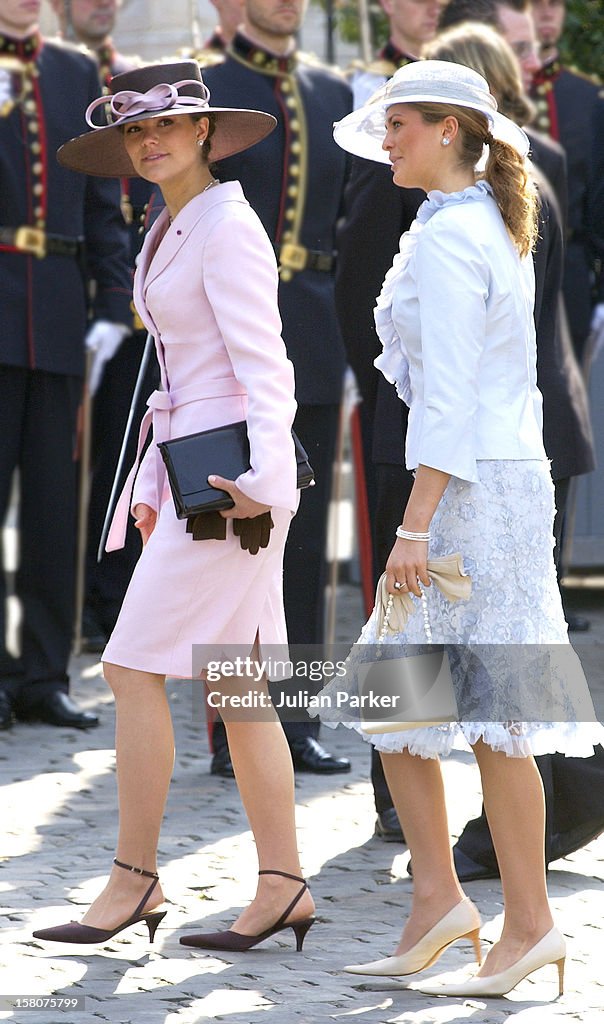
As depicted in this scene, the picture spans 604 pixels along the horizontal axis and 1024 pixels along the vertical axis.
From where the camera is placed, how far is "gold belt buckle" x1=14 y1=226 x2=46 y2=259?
6.40 m

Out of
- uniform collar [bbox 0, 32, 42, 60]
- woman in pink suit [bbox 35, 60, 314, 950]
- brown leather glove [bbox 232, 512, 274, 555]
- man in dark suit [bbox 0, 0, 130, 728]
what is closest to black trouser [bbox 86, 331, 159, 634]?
man in dark suit [bbox 0, 0, 130, 728]

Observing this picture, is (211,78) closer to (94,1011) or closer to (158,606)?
(158,606)

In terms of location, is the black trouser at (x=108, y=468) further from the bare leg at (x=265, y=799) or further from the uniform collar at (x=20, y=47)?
the bare leg at (x=265, y=799)

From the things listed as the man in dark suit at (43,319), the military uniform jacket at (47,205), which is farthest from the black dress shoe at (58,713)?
the military uniform jacket at (47,205)

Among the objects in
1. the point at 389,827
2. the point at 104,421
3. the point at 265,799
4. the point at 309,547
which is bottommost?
the point at 104,421

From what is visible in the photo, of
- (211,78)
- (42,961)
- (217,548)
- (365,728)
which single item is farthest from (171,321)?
(211,78)

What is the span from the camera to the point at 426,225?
3.69 meters

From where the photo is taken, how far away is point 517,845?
3703 mm

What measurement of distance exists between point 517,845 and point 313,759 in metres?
2.10

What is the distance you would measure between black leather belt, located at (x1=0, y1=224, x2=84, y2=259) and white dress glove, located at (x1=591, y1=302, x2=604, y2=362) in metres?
2.39

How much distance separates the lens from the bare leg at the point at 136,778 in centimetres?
400

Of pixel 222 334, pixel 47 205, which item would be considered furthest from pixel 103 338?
pixel 222 334

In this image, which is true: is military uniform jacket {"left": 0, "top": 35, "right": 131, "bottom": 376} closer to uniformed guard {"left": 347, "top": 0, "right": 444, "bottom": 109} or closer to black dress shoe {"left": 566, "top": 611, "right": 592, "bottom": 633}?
uniformed guard {"left": 347, "top": 0, "right": 444, "bottom": 109}

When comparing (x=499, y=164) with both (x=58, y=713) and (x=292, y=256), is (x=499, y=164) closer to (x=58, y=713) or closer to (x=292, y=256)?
(x=292, y=256)
